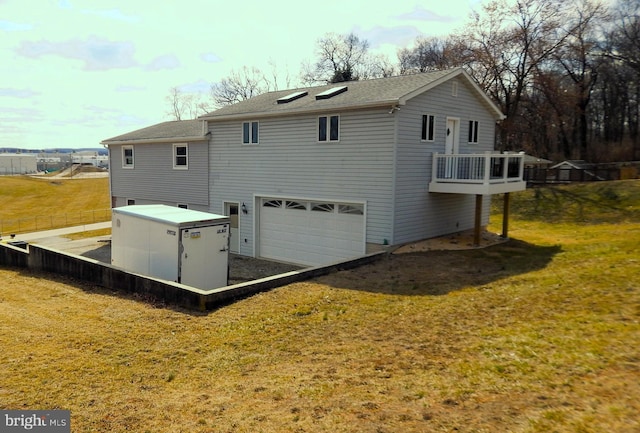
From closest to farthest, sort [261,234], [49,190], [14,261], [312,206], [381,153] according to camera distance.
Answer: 1. [381,153]
2. [14,261]
3. [312,206]
4. [261,234]
5. [49,190]

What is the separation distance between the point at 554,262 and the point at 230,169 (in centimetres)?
1245

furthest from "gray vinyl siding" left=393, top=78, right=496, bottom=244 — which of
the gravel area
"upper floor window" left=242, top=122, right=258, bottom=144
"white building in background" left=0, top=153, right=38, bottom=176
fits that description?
"white building in background" left=0, top=153, right=38, bottom=176

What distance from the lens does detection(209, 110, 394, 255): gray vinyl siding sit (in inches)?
555

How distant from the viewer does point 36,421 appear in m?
5.01

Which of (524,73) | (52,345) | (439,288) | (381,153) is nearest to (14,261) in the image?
(52,345)

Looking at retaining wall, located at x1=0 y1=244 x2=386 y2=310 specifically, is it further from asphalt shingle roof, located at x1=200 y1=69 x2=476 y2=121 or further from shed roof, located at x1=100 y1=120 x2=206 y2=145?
shed roof, located at x1=100 y1=120 x2=206 y2=145

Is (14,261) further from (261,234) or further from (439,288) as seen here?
(439,288)

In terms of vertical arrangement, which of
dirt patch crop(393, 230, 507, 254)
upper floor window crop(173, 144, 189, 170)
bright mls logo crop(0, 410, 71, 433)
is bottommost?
bright mls logo crop(0, 410, 71, 433)

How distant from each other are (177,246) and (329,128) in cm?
664

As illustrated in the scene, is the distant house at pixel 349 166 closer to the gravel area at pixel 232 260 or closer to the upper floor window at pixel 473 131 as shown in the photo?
the upper floor window at pixel 473 131

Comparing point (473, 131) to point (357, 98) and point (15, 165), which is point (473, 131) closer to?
point (357, 98)

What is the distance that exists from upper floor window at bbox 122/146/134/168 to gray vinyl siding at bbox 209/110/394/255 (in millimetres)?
6573

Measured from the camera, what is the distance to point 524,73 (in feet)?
107

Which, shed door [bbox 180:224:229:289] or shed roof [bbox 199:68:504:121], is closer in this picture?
shed door [bbox 180:224:229:289]
